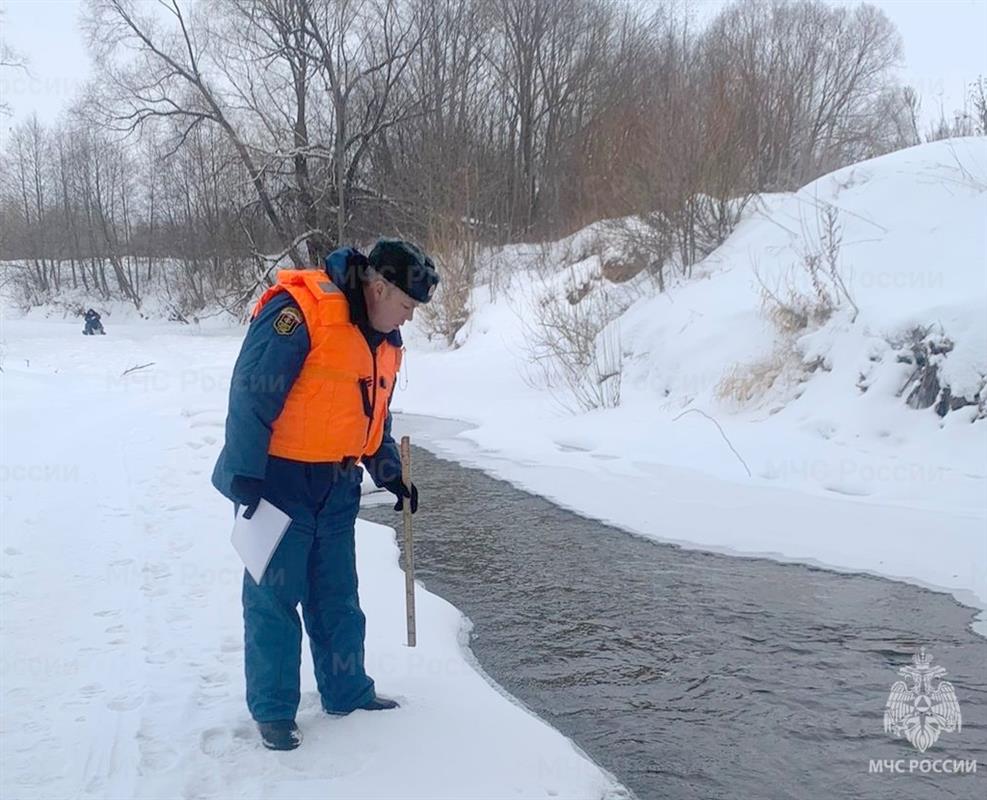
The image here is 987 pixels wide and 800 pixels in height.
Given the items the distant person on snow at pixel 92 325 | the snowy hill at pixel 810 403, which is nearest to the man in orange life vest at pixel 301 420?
the snowy hill at pixel 810 403

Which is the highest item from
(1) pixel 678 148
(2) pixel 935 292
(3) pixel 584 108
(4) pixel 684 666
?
(3) pixel 584 108

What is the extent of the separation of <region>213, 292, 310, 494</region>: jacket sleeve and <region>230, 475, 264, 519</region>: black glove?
0.03 m

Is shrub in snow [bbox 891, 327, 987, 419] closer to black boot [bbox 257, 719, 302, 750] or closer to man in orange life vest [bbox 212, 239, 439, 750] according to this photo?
man in orange life vest [bbox 212, 239, 439, 750]

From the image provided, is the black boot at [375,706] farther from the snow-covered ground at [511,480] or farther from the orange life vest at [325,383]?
the orange life vest at [325,383]

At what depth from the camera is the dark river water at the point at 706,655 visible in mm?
3736

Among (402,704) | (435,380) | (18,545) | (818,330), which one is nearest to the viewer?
(402,704)

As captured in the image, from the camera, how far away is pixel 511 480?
9461 mm

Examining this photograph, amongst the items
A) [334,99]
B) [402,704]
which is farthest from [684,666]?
[334,99]

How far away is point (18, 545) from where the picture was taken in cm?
578

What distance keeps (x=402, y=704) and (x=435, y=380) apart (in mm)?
13134

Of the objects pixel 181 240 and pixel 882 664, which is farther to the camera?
pixel 181 240

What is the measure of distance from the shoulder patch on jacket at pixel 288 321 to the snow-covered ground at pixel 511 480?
154 centimetres

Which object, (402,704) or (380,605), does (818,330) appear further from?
(402,704)

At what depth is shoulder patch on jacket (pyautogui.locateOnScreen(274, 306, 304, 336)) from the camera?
3.26 meters
